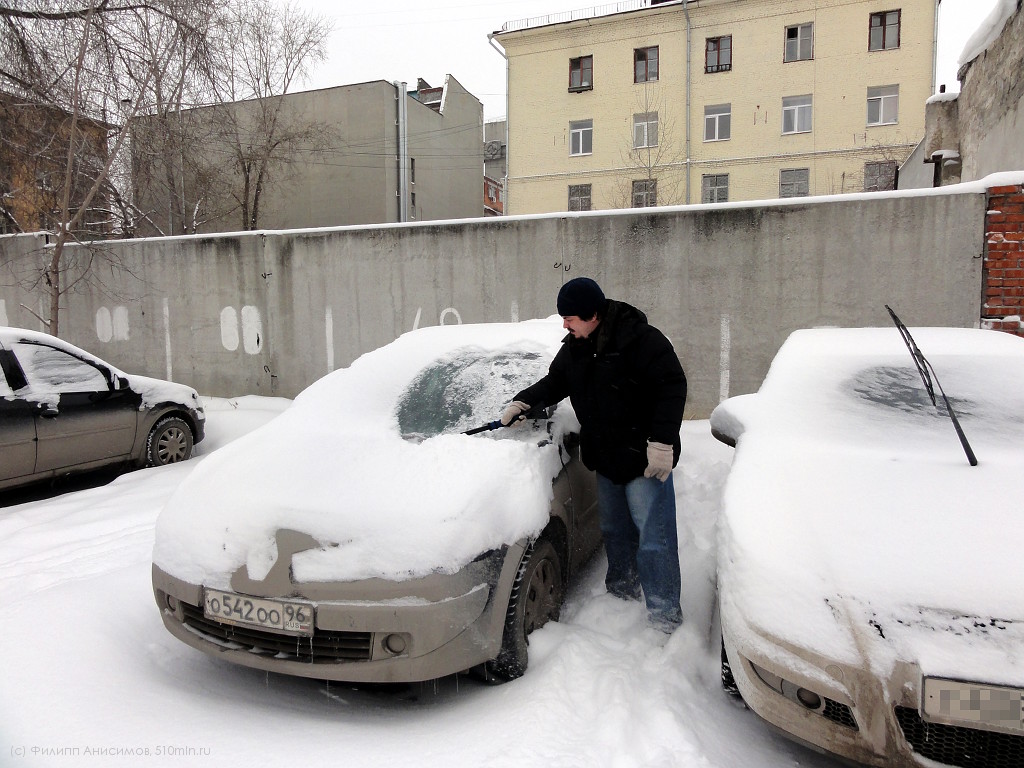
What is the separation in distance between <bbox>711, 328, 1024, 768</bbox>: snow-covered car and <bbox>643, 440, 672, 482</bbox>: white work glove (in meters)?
0.32

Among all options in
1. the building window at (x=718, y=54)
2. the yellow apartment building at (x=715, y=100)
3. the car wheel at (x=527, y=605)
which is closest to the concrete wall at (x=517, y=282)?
the car wheel at (x=527, y=605)

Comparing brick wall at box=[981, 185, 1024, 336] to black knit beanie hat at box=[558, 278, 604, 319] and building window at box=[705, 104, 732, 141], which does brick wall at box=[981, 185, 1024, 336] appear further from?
building window at box=[705, 104, 732, 141]

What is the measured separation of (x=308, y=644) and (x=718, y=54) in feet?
96.5

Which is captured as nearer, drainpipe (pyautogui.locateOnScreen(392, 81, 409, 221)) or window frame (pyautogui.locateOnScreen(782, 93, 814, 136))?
window frame (pyautogui.locateOnScreen(782, 93, 814, 136))

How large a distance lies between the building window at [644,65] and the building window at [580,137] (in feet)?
8.92

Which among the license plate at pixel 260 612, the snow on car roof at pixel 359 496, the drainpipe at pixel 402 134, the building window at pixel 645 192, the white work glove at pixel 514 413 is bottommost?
the license plate at pixel 260 612

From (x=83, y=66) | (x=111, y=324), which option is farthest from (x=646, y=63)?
(x=111, y=324)

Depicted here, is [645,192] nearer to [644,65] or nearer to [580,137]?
[580,137]

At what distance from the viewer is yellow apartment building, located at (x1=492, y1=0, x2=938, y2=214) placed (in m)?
24.3

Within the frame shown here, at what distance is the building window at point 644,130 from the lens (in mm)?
27016

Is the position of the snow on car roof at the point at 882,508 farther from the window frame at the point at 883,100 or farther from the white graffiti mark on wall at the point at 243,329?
the window frame at the point at 883,100

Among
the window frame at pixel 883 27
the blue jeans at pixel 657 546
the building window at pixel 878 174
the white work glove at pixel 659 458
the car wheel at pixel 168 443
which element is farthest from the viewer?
the window frame at pixel 883 27

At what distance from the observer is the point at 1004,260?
595 centimetres

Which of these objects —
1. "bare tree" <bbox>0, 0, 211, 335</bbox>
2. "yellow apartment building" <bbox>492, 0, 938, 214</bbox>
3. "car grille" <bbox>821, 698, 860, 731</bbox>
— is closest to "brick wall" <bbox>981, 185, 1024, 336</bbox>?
"car grille" <bbox>821, 698, 860, 731</bbox>
